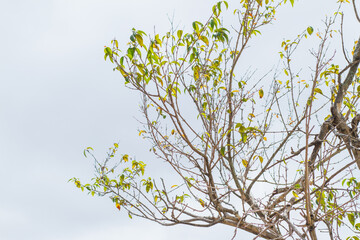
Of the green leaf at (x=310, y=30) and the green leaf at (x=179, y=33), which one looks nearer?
the green leaf at (x=179, y=33)

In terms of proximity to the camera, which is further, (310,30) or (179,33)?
(310,30)

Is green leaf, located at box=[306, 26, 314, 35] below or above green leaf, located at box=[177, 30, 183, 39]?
above

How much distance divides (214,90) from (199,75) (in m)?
0.26

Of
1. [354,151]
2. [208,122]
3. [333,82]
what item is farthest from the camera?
[333,82]

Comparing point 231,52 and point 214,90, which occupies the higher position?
point 231,52

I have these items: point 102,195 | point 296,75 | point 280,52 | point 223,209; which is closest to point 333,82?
point 296,75

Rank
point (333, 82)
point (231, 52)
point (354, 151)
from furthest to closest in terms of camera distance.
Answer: point (333, 82)
point (231, 52)
point (354, 151)

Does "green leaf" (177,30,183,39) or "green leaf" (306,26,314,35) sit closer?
"green leaf" (177,30,183,39)

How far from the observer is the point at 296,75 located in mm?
3938

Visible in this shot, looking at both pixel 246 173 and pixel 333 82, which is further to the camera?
pixel 333 82

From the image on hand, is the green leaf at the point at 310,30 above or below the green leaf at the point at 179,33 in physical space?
above

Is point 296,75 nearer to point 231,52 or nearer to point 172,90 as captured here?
point 231,52

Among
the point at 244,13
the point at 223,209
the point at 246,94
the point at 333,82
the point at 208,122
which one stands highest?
the point at 244,13

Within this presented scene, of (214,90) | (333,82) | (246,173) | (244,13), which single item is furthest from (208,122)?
(333,82)
